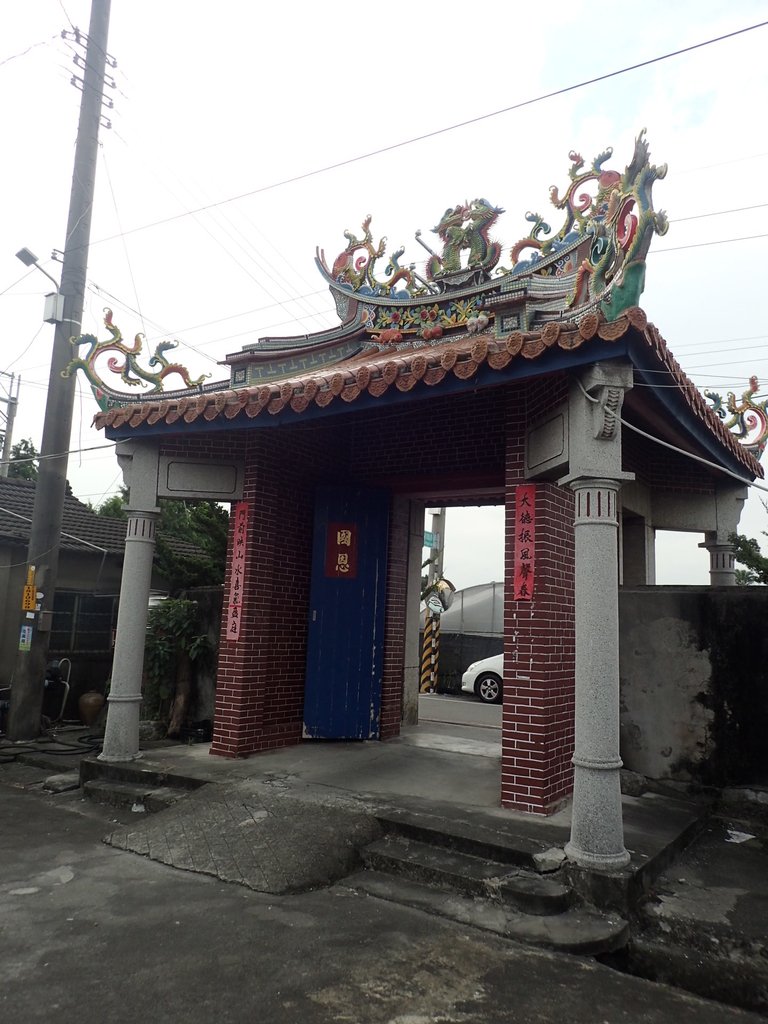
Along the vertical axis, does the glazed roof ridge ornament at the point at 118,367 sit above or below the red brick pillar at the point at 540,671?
above

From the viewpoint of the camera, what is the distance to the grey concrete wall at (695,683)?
19.4ft

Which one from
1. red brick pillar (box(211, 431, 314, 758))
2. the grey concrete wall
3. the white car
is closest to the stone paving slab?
red brick pillar (box(211, 431, 314, 758))

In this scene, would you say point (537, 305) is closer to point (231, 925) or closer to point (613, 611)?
point (613, 611)

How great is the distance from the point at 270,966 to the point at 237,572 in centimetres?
415

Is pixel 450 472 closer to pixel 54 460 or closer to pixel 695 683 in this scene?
pixel 695 683

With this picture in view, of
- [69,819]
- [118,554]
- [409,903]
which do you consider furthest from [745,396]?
[118,554]

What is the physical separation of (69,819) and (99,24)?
37.4 ft

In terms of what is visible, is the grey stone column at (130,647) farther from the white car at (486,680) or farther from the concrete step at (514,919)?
the white car at (486,680)

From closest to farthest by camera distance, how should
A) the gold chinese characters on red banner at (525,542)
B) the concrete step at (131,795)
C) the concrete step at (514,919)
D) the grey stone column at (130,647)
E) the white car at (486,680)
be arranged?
the concrete step at (514,919)
the gold chinese characters on red banner at (525,542)
the concrete step at (131,795)
the grey stone column at (130,647)
the white car at (486,680)

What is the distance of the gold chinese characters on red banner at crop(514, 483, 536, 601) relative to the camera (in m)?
5.50

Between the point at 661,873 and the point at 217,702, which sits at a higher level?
the point at 217,702

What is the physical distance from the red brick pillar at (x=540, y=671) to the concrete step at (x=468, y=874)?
949mm

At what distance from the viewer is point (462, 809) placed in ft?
17.0

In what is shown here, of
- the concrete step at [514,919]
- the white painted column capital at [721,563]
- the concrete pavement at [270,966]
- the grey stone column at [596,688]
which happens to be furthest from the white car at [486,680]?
the concrete pavement at [270,966]
